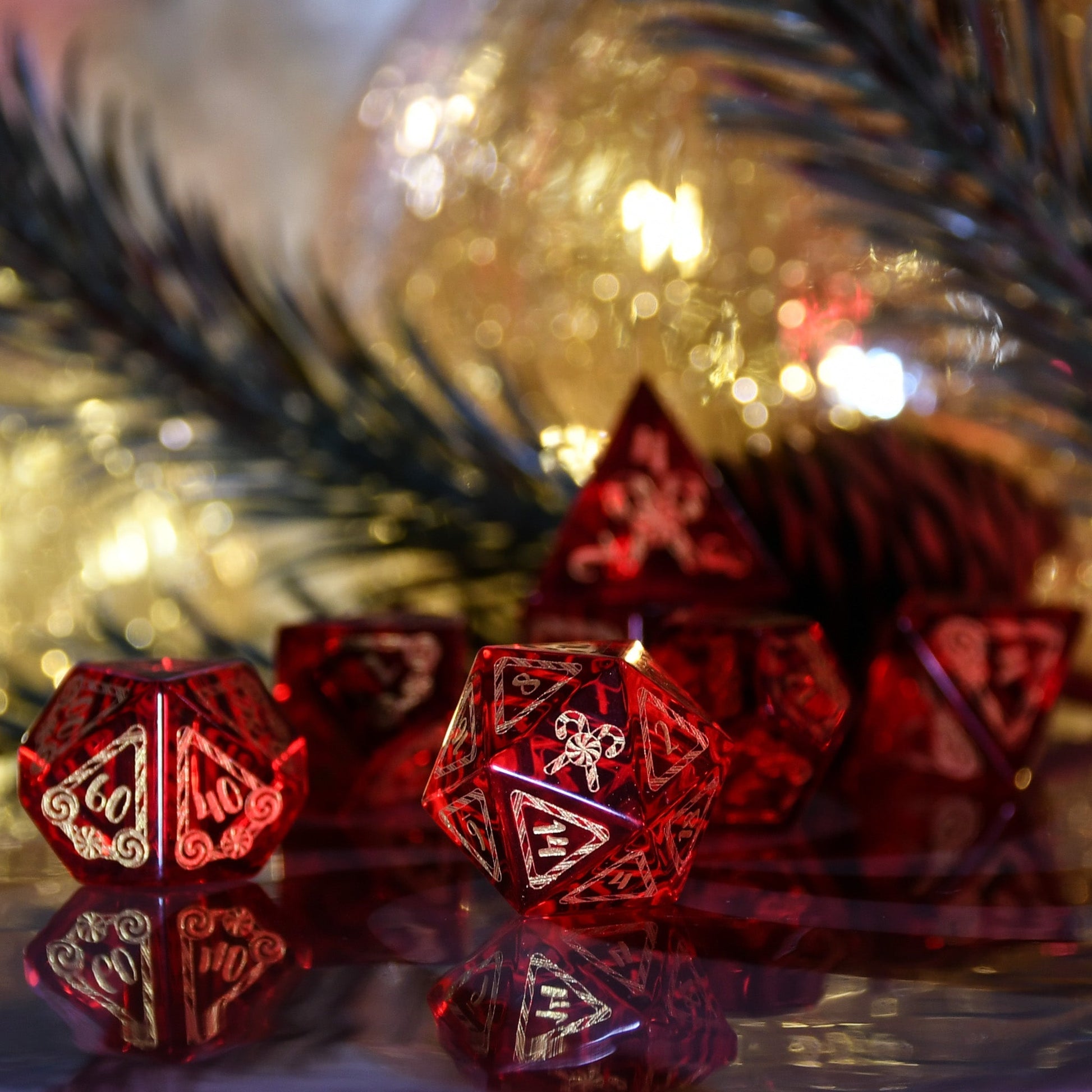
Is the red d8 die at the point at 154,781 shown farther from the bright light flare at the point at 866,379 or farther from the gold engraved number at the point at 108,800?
the bright light flare at the point at 866,379

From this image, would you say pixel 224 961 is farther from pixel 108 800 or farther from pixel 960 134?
pixel 960 134

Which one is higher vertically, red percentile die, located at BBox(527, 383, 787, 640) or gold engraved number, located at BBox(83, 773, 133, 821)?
red percentile die, located at BBox(527, 383, 787, 640)

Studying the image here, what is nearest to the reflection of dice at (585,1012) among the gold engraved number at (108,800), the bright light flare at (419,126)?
the gold engraved number at (108,800)

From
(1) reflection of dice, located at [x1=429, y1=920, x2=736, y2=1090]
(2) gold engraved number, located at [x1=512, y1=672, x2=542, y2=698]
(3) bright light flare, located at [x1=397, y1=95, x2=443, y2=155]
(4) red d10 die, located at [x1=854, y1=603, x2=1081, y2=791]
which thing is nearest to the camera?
(1) reflection of dice, located at [x1=429, y1=920, x2=736, y2=1090]

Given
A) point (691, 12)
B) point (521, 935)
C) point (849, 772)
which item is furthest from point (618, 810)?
point (691, 12)

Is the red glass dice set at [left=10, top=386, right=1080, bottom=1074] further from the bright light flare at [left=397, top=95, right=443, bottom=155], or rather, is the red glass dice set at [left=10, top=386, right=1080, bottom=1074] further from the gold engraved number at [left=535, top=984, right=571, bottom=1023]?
the bright light flare at [left=397, top=95, right=443, bottom=155]

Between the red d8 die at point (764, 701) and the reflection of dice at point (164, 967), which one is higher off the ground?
the red d8 die at point (764, 701)

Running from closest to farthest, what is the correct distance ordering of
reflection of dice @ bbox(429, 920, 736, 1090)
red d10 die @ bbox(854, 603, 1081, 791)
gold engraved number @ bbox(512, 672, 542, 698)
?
reflection of dice @ bbox(429, 920, 736, 1090), gold engraved number @ bbox(512, 672, 542, 698), red d10 die @ bbox(854, 603, 1081, 791)

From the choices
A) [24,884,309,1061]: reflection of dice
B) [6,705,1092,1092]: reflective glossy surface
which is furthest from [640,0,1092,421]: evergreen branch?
[24,884,309,1061]: reflection of dice
